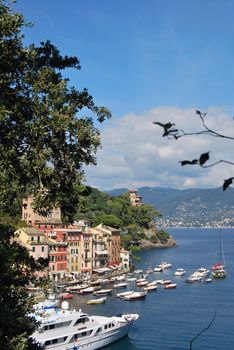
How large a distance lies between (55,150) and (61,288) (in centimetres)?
5543

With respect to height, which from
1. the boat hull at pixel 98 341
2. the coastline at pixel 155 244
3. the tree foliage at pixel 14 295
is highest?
the coastline at pixel 155 244

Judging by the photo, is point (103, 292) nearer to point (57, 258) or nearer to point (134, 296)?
point (134, 296)

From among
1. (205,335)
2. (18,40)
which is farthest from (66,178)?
(205,335)

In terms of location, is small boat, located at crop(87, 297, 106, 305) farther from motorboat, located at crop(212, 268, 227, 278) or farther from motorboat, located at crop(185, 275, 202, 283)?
motorboat, located at crop(212, 268, 227, 278)

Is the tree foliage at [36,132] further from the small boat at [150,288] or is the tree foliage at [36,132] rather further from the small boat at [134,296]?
the small boat at [150,288]

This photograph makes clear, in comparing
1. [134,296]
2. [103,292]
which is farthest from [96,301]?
[103,292]

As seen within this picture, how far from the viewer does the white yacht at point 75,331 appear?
114 feet

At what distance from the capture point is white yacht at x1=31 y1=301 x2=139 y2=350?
3488 centimetres

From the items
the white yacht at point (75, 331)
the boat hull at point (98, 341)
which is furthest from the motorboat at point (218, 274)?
the white yacht at point (75, 331)

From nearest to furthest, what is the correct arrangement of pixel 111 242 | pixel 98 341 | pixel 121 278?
pixel 98 341, pixel 121 278, pixel 111 242

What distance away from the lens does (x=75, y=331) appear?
120 ft

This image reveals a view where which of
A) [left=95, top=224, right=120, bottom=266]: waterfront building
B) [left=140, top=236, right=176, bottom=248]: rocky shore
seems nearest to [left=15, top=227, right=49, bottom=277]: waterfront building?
[left=95, top=224, right=120, bottom=266]: waterfront building

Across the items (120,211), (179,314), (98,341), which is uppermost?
(120,211)

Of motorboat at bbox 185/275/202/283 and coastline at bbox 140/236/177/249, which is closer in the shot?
motorboat at bbox 185/275/202/283
